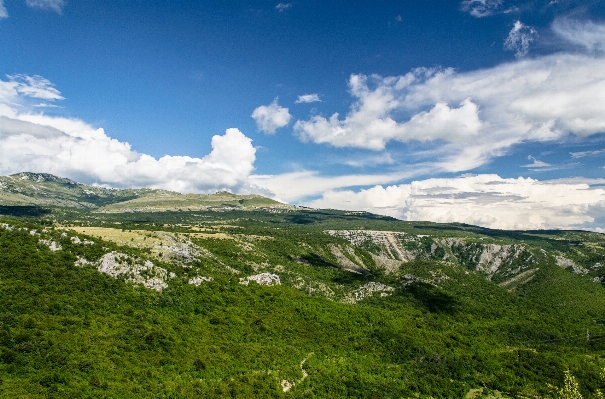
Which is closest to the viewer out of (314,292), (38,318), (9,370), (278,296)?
(9,370)

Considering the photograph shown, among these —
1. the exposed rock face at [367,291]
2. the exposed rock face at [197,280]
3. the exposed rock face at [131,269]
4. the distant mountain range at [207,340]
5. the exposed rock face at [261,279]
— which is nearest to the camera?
the distant mountain range at [207,340]

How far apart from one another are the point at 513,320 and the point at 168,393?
138644mm

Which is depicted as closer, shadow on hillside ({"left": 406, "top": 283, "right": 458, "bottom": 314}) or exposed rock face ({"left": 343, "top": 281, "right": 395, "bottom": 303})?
exposed rock face ({"left": 343, "top": 281, "right": 395, "bottom": 303})

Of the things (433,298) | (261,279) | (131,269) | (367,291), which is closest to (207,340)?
(131,269)

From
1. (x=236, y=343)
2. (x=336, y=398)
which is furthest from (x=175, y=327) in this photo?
(x=336, y=398)

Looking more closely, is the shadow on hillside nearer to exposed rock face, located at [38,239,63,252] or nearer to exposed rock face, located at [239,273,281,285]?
exposed rock face, located at [239,273,281,285]

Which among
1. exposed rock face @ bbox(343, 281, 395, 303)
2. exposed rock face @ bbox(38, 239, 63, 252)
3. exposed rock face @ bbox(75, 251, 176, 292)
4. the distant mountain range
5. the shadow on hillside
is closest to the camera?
the distant mountain range

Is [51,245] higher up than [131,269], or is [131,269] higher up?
[51,245]

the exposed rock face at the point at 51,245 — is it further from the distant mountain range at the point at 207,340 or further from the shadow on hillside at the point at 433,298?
Result: the shadow on hillside at the point at 433,298

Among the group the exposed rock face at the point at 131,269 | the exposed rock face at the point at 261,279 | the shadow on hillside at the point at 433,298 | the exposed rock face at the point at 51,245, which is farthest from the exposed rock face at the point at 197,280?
the shadow on hillside at the point at 433,298

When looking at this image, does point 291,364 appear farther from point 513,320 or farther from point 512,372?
point 513,320

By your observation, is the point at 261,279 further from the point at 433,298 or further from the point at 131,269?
the point at 433,298

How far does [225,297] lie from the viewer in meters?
84.7

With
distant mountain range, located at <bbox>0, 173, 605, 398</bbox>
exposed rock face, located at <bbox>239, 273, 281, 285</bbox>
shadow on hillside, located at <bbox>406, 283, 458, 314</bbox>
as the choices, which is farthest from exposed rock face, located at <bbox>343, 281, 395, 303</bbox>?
exposed rock face, located at <bbox>239, 273, 281, 285</bbox>
